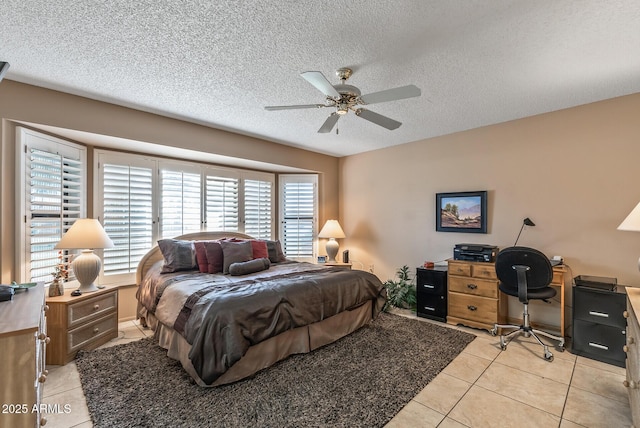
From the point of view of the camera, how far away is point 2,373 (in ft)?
4.05

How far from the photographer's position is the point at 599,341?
2684mm

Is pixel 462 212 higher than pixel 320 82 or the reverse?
the reverse

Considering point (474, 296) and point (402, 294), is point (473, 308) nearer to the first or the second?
point (474, 296)

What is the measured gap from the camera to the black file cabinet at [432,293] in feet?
12.3

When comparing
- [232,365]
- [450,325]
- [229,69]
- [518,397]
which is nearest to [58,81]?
[229,69]

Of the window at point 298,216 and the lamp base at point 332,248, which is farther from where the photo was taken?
the window at point 298,216

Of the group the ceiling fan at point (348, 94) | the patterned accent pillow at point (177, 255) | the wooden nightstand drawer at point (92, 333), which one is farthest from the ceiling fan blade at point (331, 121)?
the wooden nightstand drawer at point (92, 333)

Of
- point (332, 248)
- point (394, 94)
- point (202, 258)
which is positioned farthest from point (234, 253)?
point (394, 94)

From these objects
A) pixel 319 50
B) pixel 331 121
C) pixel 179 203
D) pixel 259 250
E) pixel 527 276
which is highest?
pixel 319 50

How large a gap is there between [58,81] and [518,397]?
15.3ft

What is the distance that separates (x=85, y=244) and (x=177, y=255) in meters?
0.92

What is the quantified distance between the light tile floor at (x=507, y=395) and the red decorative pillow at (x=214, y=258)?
4.89 feet

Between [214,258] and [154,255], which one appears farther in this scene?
[154,255]

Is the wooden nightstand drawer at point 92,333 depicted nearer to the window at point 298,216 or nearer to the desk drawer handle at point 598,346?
the window at point 298,216
